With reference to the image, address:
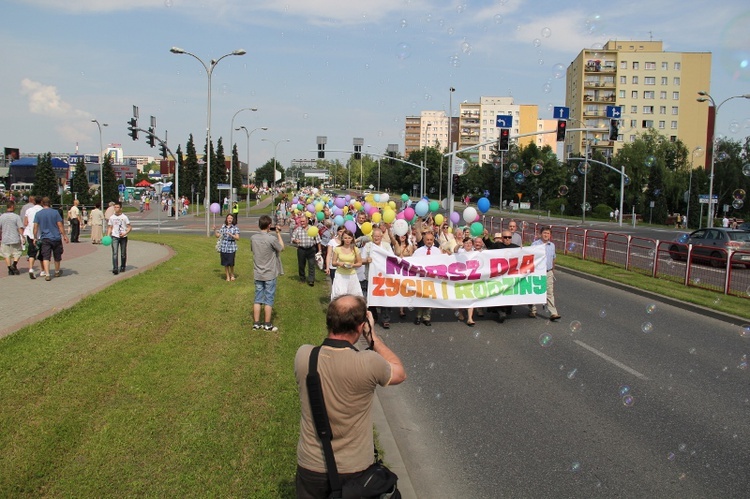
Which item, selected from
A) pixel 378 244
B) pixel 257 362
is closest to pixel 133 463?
pixel 257 362

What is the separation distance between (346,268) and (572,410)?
13.8 feet

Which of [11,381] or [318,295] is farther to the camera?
[318,295]

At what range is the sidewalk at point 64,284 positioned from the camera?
9.72m

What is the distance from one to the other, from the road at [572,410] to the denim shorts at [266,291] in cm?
200

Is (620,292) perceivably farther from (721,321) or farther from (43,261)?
(43,261)

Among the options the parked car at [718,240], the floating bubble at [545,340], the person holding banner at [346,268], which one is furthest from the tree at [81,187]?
the floating bubble at [545,340]

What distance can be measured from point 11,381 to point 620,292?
44.6ft

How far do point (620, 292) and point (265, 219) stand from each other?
396 inches

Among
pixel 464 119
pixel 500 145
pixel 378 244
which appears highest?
pixel 464 119

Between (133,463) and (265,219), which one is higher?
(265,219)

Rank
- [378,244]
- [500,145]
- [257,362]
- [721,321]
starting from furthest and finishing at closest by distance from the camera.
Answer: [500,145]
[721,321]
[378,244]
[257,362]

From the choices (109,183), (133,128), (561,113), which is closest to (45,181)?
(109,183)

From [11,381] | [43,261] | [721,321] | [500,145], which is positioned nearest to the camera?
[11,381]

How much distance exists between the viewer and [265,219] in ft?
31.5
